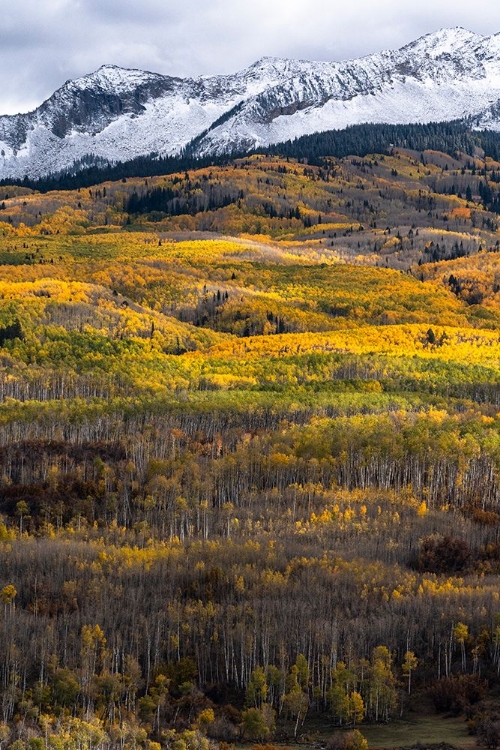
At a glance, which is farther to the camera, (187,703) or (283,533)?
(283,533)

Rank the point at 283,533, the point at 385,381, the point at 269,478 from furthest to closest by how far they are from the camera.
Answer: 1. the point at 385,381
2. the point at 269,478
3. the point at 283,533

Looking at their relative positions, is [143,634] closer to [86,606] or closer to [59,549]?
[86,606]

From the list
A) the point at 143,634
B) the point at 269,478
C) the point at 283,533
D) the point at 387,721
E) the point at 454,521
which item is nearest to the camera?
the point at 387,721

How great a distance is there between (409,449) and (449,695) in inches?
2376

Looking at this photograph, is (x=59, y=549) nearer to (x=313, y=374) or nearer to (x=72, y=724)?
(x=72, y=724)

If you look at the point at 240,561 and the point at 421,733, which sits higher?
the point at 240,561

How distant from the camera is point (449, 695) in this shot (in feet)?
A: 252

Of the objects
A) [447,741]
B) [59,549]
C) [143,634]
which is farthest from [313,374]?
[447,741]

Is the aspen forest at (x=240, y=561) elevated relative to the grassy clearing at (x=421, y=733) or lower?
elevated

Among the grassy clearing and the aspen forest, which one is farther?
the aspen forest

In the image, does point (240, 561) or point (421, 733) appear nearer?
point (421, 733)

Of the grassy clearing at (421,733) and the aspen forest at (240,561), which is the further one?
the aspen forest at (240,561)

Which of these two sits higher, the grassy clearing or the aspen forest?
the aspen forest

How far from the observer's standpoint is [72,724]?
2699 inches
